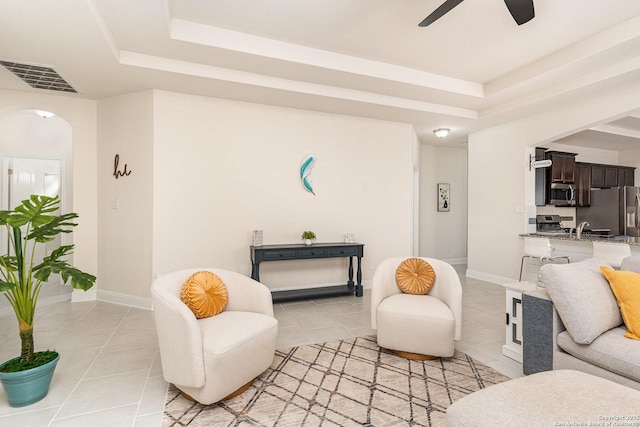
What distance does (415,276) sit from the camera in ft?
10.0

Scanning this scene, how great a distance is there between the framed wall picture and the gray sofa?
5.10m

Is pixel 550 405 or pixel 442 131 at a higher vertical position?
pixel 442 131

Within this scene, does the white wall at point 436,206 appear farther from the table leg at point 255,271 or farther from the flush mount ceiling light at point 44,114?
the flush mount ceiling light at point 44,114

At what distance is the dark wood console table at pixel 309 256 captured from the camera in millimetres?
4129

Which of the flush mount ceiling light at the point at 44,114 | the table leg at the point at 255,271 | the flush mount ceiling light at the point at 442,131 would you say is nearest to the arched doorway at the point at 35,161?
the flush mount ceiling light at the point at 44,114

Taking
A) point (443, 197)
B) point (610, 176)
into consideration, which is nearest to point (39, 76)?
point (443, 197)

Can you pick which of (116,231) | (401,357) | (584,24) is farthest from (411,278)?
(116,231)

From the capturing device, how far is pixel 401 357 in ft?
8.86

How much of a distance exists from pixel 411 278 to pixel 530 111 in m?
3.38

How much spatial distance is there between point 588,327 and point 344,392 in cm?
153

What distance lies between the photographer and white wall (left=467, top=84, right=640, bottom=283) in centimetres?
456

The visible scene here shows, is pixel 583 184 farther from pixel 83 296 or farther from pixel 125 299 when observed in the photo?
pixel 83 296

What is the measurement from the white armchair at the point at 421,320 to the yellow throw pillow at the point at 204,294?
130 centimetres

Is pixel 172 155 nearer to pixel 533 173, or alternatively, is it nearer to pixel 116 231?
pixel 116 231
